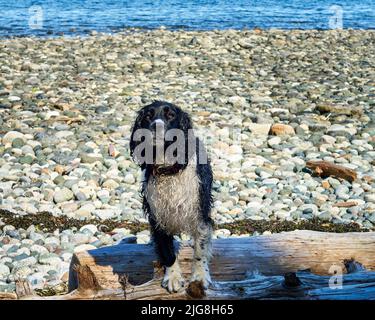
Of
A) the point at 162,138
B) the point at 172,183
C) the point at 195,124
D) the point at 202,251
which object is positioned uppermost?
the point at 162,138

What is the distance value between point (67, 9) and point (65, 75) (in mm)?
21070

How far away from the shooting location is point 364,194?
30.7 ft

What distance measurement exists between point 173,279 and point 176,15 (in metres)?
30.2

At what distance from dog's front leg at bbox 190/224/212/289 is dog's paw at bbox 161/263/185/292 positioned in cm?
10

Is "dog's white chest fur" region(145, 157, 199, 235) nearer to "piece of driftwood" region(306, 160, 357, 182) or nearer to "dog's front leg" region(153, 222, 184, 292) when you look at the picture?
"dog's front leg" region(153, 222, 184, 292)

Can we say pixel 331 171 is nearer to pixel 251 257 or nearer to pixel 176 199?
pixel 251 257

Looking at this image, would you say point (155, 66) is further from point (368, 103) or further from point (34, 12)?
point (34, 12)

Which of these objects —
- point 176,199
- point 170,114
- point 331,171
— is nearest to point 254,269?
point 176,199

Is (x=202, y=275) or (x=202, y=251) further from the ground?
(x=202, y=251)

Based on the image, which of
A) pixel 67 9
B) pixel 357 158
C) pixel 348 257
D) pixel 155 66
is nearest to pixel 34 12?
pixel 67 9

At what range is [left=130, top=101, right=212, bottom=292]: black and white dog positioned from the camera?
4438mm

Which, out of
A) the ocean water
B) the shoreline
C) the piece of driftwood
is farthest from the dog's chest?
the ocean water

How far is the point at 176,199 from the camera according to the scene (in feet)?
15.8

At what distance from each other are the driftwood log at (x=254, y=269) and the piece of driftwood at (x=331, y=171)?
405 centimetres
